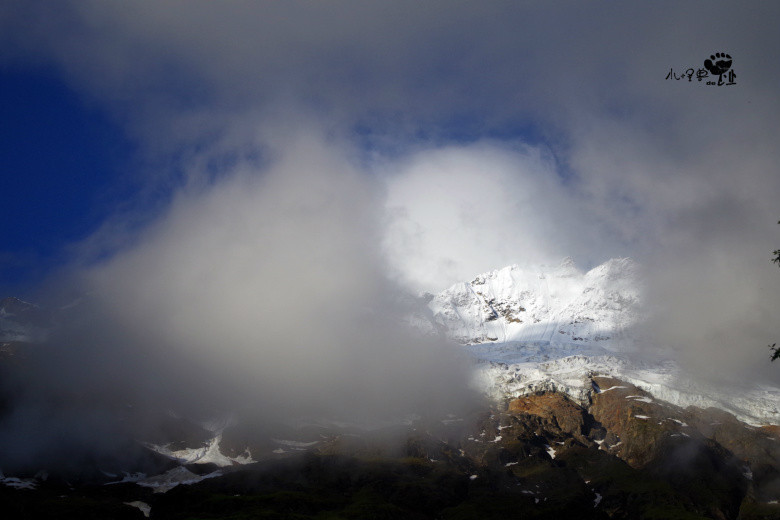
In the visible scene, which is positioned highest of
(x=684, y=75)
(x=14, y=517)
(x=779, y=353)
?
(x=684, y=75)

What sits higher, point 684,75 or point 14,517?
point 684,75

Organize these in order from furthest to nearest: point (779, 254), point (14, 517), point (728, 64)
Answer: point (14, 517) < point (728, 64) < point (779, 254)

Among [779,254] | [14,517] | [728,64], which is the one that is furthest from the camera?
[14,517]

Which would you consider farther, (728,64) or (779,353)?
(728,64)

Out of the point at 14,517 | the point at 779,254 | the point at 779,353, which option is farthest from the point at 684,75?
the point at 14,517

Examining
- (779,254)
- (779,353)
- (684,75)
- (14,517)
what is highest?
(684,75)

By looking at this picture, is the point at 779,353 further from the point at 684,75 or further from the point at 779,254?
the point at 684,75

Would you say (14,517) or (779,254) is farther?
(14,517)

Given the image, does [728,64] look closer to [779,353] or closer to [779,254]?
[779,254]

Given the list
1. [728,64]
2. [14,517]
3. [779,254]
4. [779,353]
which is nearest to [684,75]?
[728,64]
